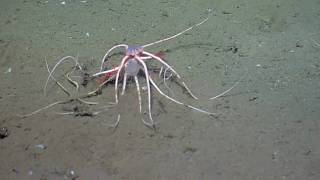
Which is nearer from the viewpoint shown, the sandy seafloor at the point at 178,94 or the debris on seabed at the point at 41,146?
the sandy seafloor at the point at 178,94

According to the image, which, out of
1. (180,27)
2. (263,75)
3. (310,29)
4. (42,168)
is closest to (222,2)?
(180,27)

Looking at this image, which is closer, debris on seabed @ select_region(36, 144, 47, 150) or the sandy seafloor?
the sandy seafloor

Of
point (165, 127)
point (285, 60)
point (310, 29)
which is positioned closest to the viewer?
point (165, 127)

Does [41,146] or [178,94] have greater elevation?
[178,94]

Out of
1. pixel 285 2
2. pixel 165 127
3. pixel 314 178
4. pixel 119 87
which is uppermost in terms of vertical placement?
pixel 285 2

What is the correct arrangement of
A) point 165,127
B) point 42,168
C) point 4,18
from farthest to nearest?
point 4,18 < point 165,127 < point 42,168

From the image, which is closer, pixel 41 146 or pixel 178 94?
pixel 41 146

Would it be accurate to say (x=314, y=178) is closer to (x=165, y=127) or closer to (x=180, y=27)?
(x=165, y=127)

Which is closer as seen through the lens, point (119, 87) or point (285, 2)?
point (119, 87)
